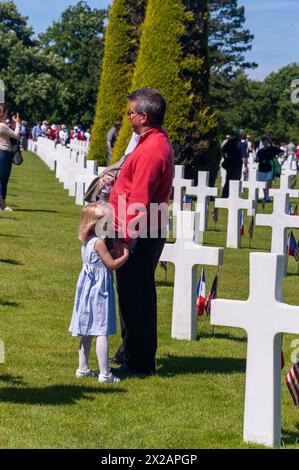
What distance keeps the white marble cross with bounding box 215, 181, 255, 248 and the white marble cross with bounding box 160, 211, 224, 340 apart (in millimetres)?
8068

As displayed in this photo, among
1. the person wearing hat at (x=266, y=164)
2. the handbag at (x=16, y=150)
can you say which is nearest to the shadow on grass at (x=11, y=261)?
the handbag at (x=16, y=150)

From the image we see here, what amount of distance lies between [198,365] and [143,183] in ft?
5.50

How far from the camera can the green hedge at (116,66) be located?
28.2 m

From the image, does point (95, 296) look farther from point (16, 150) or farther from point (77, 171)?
point (77, 171)

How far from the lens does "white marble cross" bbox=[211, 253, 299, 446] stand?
590cm

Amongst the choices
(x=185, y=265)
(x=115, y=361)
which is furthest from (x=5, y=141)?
(x=115, y=361)

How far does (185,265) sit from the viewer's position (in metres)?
9.07

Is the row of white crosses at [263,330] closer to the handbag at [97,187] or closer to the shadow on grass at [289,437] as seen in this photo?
the shadow on grass at [289,437]

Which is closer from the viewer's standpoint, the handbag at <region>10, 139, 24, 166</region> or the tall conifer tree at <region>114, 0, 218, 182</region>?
the handbag at <region>10, 139, 24, 166</region>

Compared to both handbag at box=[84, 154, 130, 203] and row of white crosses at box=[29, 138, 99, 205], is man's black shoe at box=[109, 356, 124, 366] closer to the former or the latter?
handbag at box=[84, 154, 130, 203]

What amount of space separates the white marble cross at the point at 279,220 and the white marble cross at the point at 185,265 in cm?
→ 475

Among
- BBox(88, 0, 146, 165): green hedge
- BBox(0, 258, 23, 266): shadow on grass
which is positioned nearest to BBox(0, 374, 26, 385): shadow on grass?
BBox(0, 258, 23, 266): shadow on grass
